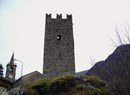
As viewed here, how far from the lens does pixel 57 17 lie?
3869 cm

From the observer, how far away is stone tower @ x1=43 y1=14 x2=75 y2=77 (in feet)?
113

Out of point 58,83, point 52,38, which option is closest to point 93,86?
point 58,83

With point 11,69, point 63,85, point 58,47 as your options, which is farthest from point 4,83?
point 11,69

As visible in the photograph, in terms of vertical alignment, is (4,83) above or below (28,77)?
below

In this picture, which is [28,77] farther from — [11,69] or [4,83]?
[11,69]

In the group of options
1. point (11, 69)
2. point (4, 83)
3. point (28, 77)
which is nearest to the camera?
point (4, 83)

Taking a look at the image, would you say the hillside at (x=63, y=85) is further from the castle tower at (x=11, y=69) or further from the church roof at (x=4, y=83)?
the castle tower at (x=11, y=69)

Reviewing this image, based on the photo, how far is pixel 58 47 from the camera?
118ft

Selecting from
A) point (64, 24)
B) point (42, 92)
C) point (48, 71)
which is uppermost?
point (64, 24)

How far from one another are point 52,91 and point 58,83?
115 centimetres

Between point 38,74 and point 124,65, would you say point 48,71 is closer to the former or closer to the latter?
point 38,74

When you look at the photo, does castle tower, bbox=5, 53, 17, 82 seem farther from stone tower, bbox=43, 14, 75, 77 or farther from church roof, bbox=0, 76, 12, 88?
stone tower, bbox=43, 14, 75, 77

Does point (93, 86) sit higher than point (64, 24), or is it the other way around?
point (64, 24)

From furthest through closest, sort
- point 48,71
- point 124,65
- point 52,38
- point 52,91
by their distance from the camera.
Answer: point 52,38 < point 48,71 < point 52,91 < point 124,65
